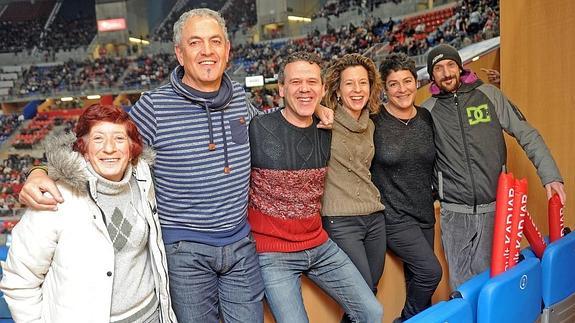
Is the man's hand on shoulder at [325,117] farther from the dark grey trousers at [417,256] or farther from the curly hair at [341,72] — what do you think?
the dark grey trousers at [417,256]

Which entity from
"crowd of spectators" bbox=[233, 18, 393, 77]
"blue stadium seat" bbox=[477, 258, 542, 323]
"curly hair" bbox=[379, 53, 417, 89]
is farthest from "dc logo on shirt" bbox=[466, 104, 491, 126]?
"crowd of spectators" bbox=[233, 18, 393, 77]

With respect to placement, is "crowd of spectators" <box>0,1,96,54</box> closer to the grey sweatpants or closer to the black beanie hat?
the black beanie hat

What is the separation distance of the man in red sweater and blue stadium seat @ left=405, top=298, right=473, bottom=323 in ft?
1.58

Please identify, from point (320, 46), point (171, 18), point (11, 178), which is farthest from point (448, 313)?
point (171, 18)

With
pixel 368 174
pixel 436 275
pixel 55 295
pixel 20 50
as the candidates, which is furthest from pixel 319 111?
pixel 20 50

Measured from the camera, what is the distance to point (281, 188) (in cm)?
166

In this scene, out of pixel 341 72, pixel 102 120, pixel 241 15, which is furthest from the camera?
pixel 241 15

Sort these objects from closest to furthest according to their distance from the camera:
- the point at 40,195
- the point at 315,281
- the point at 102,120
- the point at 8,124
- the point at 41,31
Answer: the point at 40,195
the point at 102,120
the point at 315,281
the point at 8,124
the point at 41,31

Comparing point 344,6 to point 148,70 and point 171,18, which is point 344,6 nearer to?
point 148,70

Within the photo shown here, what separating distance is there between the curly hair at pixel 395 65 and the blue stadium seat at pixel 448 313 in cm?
105

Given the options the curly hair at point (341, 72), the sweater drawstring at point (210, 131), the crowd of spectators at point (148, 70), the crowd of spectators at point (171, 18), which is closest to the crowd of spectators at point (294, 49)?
the crowd of spectators at point (148, 70)

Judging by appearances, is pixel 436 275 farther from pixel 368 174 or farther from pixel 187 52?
pixel 187 52

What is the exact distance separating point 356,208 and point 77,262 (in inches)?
39.5

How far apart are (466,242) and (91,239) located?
1.56 meters
